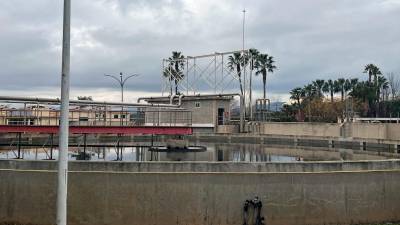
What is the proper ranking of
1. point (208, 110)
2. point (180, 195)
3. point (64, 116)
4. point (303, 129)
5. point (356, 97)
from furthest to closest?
point (356, 97)
point (208, 110)
point (303, 129)
point (180, 195)
point (64, 116)

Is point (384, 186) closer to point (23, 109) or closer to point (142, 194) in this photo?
point (142, 194)

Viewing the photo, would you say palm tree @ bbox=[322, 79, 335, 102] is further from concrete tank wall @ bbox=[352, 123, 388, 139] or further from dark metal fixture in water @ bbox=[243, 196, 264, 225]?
dark metal fixture in water @ bbox=[243, 196, 264, 225]

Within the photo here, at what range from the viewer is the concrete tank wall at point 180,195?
45.9 ft

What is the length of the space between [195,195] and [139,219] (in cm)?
197

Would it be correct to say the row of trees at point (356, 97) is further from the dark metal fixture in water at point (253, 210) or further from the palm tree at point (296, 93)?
the dark metal fixture in water at point (253, 210)

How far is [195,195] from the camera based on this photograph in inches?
552

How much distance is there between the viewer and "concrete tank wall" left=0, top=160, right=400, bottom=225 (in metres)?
14.0

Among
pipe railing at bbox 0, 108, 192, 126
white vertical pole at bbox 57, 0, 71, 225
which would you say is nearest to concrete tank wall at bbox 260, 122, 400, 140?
pipe railing at bbox 0, 108, 192, 126

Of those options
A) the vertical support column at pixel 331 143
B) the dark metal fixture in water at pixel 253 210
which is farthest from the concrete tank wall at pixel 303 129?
the dark metal fixture in water at pixel 253 210

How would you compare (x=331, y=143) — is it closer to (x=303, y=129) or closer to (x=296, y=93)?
(x=303, y=129)

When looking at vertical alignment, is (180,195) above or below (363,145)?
below

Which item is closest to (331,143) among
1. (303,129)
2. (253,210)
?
(303,129)

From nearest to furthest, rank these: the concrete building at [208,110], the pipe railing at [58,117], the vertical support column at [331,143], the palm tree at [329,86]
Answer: the pipe railing at [58,117]
the vertical support column at [331,143]
the concrete building at [208,110]
the palm tree at [329,86]

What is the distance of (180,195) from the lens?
14008 millimetres
